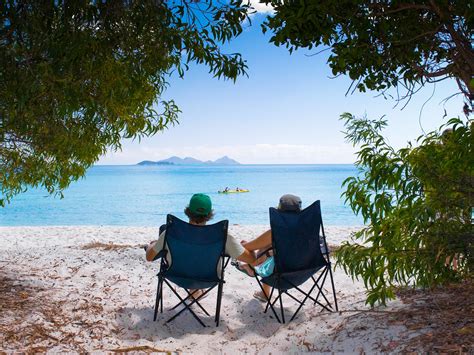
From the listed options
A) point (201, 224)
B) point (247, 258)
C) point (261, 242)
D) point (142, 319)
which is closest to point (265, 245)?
point (261, 242)

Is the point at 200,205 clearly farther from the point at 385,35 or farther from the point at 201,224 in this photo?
the point at 385,35

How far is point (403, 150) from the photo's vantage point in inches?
133

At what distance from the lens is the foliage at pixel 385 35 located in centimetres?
343

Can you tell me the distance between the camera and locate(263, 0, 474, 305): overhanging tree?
10.4 ft

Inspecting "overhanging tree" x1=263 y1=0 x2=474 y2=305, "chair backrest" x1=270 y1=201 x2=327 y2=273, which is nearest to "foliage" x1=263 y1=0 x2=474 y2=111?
"overhanging tree" x1=263 y1=0 x2=474 y2=305

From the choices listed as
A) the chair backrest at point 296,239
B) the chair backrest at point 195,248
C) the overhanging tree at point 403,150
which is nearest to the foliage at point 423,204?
the overhanging tree at point 403,150

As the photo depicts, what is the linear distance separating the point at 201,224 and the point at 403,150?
6.65 feet

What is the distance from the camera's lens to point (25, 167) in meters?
5.36

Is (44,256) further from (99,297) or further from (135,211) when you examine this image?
(135,211)

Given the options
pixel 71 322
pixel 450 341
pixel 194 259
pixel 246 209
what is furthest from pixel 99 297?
pixel 246 209

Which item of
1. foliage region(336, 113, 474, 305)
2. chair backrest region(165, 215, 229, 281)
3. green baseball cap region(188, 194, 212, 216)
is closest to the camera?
foliage region(336, 113, 474, 305)

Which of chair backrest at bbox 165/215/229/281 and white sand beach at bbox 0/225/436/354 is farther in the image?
chair backrest at bbox 165/215/229/281

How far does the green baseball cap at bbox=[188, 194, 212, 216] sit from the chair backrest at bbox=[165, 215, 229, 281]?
304 millimetres

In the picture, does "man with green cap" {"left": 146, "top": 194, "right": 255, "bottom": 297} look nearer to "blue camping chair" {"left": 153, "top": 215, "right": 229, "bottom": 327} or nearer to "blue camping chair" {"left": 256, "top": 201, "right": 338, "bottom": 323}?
"blue camping chair" {"left": 153, "top": 215, "right": 229, "bottom": 327}
